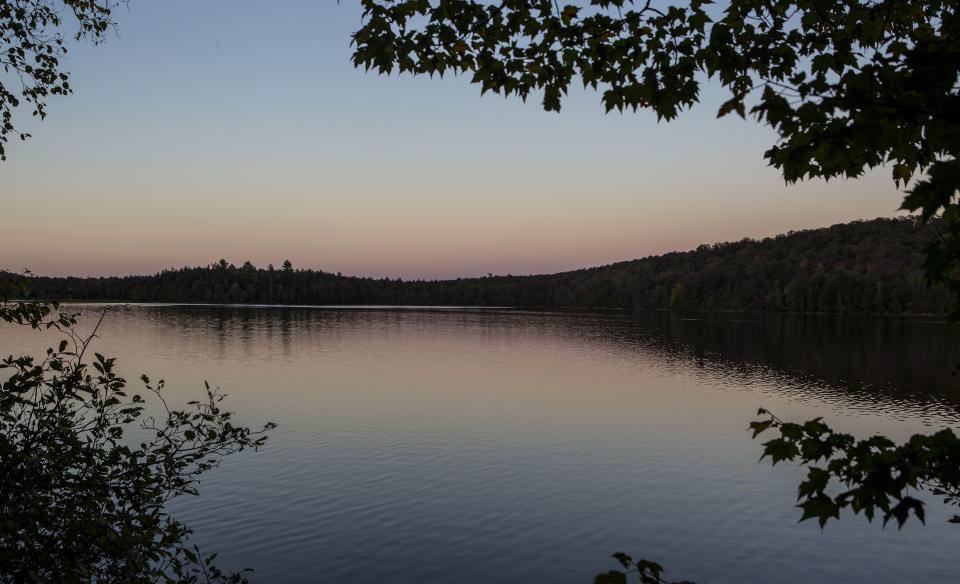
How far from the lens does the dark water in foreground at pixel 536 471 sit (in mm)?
17094

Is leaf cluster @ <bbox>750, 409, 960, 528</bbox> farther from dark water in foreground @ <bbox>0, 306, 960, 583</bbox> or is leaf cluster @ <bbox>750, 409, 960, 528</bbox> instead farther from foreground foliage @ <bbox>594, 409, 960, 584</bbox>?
dark water in foreground @ <bbox>0, 306, 960, 583</bbox>

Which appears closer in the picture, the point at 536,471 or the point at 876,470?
the point at 876,470

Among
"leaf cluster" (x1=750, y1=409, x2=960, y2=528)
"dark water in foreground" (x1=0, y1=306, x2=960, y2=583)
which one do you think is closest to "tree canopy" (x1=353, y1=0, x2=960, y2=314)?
"leaf cluster" (x1=750, y1=409, x2=960, y2=528)

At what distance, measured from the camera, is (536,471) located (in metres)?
25.3

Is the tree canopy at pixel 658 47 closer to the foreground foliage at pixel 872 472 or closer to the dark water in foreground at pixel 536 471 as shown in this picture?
the foreground foliage at pixel 872 472

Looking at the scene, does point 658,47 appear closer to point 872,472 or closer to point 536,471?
point 872,472

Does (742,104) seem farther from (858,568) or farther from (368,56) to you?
(858,568)

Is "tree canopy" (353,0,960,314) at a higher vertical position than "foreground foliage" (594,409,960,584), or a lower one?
higher

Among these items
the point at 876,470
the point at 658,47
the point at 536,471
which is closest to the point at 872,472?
the point at 876,470

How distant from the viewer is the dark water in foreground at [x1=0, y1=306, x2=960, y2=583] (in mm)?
17094

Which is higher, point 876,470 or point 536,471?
point 876,470

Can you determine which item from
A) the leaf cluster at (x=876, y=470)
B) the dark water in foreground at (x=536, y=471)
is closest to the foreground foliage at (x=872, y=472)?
the leaf cluster at (x=876, y=470)

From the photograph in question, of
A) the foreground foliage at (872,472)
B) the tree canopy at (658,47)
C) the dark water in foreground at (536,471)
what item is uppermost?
the tree canopy at (658,47)

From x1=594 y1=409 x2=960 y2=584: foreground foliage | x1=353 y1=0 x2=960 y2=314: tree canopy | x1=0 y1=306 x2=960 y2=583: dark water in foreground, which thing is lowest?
x1=0 y1=306 x2=960 y2=583: dark water in foreground
